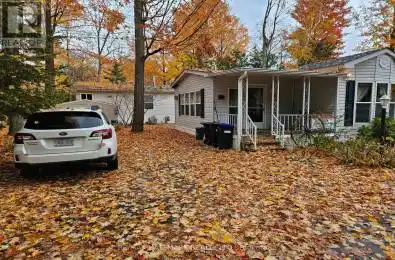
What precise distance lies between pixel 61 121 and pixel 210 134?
6.21 m

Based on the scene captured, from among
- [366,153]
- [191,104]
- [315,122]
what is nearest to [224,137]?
[315,122]

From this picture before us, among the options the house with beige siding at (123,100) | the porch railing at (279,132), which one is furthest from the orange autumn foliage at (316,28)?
the porch railing at (279,132)

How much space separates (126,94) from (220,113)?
13.6 meters

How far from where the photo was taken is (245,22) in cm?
2792

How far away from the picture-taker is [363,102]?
1255 centimetres

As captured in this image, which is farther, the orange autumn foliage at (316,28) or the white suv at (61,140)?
the orange autumn foliage at (316,28)

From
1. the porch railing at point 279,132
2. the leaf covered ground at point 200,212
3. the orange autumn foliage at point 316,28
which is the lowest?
the leaf covered ground at point 200,212

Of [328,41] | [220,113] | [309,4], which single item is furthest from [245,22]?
[220,113]

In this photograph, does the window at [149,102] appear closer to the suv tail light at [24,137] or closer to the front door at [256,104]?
the front door at [256,104]

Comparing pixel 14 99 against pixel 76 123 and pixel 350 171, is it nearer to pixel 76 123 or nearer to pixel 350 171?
pixel 76 123

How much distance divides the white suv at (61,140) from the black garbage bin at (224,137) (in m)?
4.89

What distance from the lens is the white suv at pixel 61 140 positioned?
5.42 meters

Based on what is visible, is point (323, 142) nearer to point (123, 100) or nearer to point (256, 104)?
point (256, 104)

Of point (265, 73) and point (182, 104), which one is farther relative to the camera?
point (182, 104)
